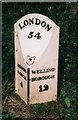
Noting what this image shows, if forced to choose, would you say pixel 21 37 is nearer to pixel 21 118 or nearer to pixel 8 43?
pixel 8 43

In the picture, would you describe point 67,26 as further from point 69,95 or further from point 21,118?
point 21,118

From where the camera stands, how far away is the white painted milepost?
302 cm

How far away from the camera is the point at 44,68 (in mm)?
3098

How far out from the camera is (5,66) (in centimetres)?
312

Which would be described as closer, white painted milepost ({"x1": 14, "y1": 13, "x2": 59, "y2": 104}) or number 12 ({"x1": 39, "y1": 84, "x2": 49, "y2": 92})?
white painted milepost ({"x1": 14, "y1": 13, "x2": 59, "y2": 104})

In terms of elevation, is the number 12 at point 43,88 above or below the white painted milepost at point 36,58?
below

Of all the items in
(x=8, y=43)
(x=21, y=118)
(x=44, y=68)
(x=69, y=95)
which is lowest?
(x=21, y=118)

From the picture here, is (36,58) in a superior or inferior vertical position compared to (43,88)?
superior

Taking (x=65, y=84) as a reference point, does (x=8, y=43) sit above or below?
above

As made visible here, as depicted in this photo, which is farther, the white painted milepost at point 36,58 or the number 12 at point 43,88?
the number 12 at point 43,88

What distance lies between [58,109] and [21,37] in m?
0.71

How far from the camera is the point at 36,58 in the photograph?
121 inches

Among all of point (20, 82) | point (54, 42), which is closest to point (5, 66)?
point (20, 82)

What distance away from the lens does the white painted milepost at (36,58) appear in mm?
3016
